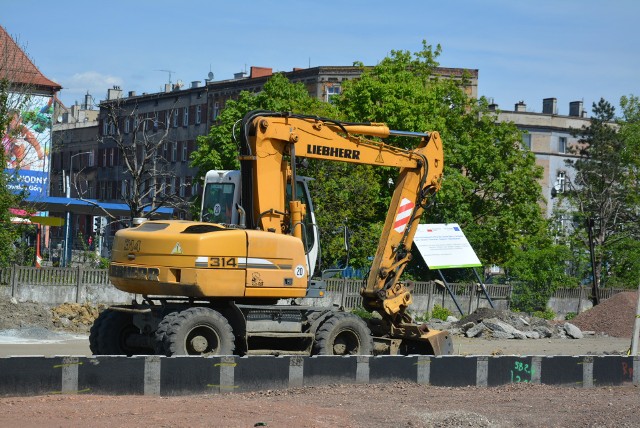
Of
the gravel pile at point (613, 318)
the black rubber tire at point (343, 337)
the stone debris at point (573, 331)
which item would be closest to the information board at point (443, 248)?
the stone debris at point (573, 331)

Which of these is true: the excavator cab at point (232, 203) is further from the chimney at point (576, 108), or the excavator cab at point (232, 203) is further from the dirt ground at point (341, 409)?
the chimney at point (576, 108)

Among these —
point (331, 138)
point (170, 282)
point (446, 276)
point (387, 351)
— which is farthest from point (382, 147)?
point (446, 276)

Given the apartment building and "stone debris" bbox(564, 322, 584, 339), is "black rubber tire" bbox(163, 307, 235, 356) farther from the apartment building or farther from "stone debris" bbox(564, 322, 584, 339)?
the apartment building

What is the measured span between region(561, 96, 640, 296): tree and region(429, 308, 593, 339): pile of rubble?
19913mm

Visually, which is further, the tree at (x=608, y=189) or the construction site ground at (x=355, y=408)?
the tree at (x=608, y=189)

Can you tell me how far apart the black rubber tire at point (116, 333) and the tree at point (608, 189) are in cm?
3949

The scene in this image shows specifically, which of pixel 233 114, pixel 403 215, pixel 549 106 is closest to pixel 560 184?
pixel 549 106

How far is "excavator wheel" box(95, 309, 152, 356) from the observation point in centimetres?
1806

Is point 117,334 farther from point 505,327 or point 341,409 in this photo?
point 505,327

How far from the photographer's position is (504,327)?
33000 mm

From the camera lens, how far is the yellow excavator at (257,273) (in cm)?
1712

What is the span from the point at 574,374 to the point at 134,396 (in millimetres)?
8087

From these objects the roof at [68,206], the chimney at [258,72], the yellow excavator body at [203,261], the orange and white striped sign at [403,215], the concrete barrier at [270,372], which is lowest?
the concrete barrier at [270,372]

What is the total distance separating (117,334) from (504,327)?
1727cm
